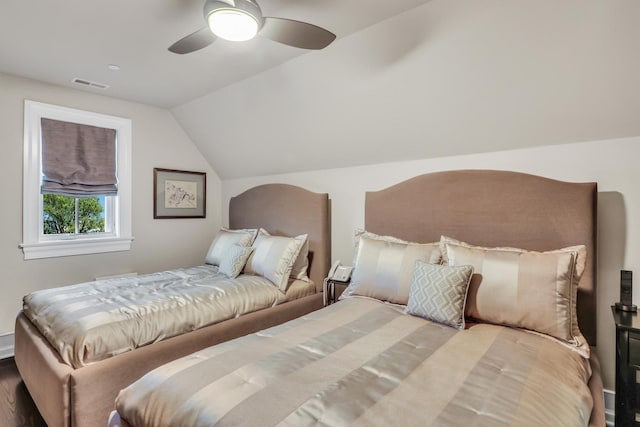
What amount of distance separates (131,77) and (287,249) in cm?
205

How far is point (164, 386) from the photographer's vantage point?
118 centimetres

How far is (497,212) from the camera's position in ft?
7.29

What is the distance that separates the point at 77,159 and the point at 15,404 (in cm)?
213

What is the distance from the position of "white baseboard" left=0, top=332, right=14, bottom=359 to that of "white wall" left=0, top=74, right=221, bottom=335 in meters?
0.06

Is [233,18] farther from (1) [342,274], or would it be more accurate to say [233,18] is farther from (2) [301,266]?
(2) [301,266]

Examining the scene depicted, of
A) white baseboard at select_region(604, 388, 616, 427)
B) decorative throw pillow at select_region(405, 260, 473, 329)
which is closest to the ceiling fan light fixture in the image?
decorative throw pillow at select_region(405, 260, 473, 329)

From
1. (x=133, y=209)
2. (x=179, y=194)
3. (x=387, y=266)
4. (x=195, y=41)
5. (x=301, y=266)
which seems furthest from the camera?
(x=179, y=194)

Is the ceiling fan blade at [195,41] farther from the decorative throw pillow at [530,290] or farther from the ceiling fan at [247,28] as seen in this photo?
the decorative throw pillow at [530,290]

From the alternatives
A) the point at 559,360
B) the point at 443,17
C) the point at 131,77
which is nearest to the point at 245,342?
the point at 559,360

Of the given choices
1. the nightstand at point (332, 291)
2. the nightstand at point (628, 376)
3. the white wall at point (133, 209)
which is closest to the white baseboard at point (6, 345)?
the white wall at point (133, 209)

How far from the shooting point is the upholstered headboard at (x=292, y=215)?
3.15 meters

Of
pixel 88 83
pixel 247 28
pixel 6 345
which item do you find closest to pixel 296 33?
pixel 247 28

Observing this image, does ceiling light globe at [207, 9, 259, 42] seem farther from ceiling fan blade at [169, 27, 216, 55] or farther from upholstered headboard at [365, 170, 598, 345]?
upholstered headboard at [365, 170, 598, 345]

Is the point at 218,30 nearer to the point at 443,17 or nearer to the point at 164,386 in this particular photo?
the point at 443,17
